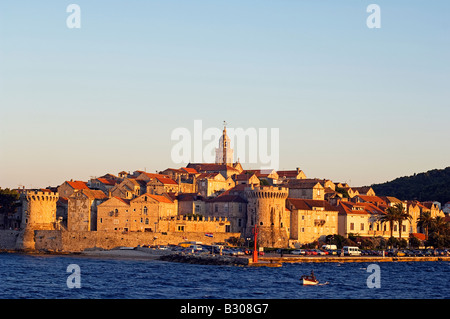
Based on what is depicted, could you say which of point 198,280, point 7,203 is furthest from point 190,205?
point 198,280

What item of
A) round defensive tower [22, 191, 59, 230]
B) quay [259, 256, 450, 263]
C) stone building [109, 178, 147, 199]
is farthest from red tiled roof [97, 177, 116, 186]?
quay [259, 256, 450, 263]

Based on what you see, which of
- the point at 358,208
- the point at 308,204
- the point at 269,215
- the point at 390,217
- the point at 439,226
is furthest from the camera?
the point at 439,226

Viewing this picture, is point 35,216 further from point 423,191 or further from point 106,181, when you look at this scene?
point 423,191

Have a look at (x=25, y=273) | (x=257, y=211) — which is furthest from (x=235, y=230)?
(x=25, y=273)

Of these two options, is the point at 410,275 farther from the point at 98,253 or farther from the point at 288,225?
the point at 98,253

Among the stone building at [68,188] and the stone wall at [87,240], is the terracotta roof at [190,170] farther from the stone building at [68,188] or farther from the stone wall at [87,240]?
the stone wall at [87,240]

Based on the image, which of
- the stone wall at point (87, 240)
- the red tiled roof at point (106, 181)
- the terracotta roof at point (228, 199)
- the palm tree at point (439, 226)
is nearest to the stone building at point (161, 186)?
the terracotta roof at point (228, 199)

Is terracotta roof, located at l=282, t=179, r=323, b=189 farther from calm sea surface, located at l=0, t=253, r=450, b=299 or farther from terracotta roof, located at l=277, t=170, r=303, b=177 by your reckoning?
calm sea surface, located at l=0, t=253, r=450, b=299
